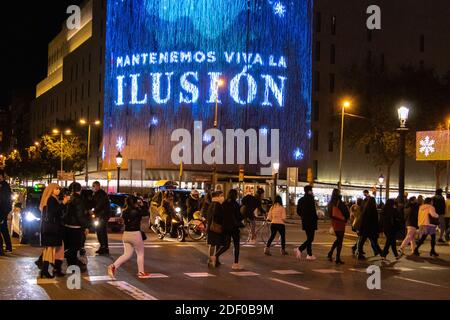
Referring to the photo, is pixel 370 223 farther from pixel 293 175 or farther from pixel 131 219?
pixel 293 175

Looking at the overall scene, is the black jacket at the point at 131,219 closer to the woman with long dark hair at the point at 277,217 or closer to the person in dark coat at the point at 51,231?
the person in dark coat at the point at 51,231

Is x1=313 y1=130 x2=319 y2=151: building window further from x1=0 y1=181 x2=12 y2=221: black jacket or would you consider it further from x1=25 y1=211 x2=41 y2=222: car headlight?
x1=0 y1=181 x2=12 y2=221: black jacket

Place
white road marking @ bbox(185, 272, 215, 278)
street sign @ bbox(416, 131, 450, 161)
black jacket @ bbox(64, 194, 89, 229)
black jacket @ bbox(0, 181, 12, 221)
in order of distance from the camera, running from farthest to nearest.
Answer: street sign @ bbox(416, 131, 450, 161) → black jacket @ bbox(0, 181, 12, 221) → white road marking @ bbox(185, 272, 215, 278) → black jacket @ bbox(64, 194, 89, 229)

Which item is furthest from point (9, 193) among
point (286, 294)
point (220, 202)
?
point (286, 294)

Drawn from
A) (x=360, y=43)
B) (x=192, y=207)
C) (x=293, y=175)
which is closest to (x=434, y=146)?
(x=192, y=207)

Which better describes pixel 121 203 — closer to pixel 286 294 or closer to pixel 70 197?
pixel 70 197

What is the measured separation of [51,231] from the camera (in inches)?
525

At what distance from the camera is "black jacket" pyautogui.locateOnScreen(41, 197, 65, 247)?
13320 mm

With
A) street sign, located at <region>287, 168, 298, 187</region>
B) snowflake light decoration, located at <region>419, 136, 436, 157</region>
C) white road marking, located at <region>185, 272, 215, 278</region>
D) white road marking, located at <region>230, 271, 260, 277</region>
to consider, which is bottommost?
white road marking, located at <region>230, 271, 260, 277</region>

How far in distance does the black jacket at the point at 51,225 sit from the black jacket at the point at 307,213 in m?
7.13

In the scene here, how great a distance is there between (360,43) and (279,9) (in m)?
9.67

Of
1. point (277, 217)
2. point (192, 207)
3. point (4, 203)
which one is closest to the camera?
point (4, 203)

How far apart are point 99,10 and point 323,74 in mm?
27096

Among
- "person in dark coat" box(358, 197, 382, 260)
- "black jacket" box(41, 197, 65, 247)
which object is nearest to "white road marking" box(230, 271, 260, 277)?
"black jacket" box(41, 197, 65, 247)
